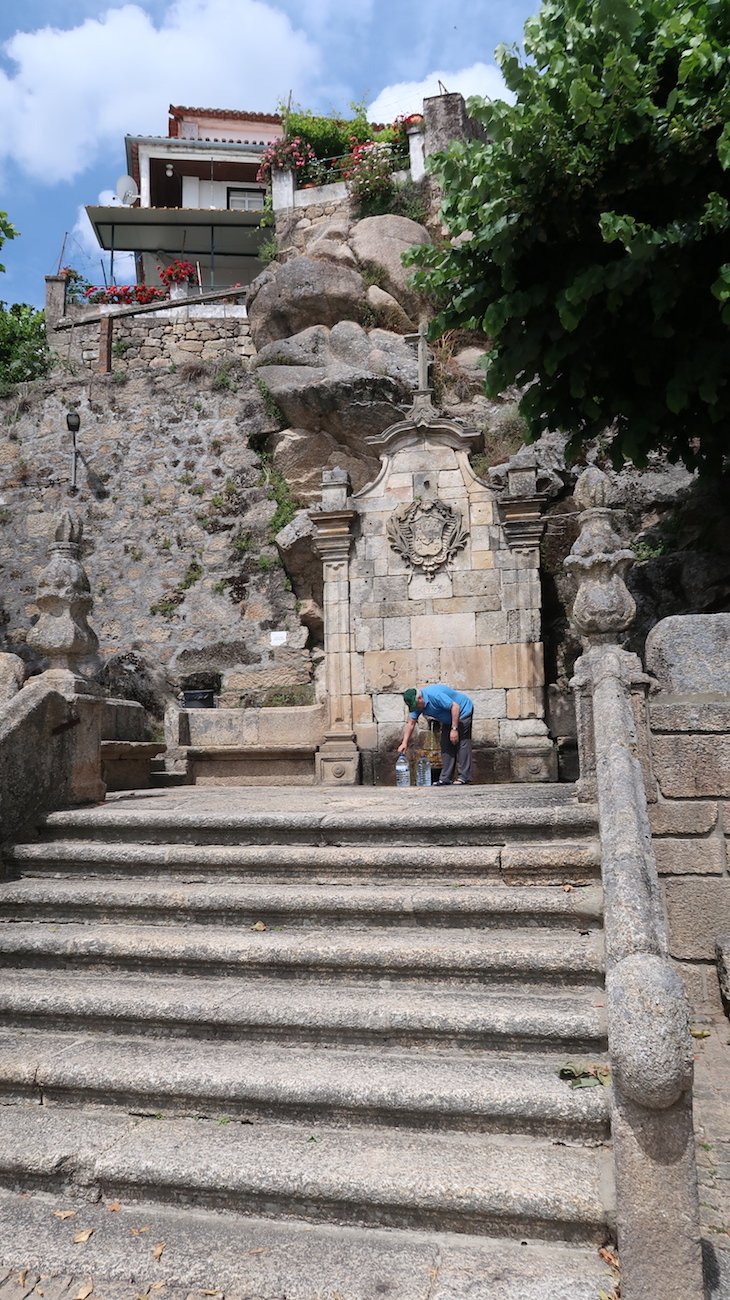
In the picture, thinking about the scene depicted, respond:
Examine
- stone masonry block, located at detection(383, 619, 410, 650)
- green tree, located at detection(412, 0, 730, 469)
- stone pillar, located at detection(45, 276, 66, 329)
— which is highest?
stone pillar, located at detection(45, 276, 66, 329)

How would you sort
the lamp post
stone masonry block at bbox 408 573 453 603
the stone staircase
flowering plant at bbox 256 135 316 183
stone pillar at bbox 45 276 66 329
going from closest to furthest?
the stone staircase
stone masonry block at bbox 408 573 453 603
the lamp post
flowering plant at bbox 256 135 316 183
stone pillar at bbox 45 276 66 329

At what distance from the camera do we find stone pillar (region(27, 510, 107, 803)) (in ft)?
20.4

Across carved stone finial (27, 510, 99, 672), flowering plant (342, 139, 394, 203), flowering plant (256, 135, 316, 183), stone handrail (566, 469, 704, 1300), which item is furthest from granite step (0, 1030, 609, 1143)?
flowering plant (256, 135, 316, 183)

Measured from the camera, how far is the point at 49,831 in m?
5.62

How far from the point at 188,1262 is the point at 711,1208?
176 centimetres

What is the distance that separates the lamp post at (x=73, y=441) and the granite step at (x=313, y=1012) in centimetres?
1400

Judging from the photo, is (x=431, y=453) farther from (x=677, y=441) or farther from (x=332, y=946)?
(x=332, y=946)

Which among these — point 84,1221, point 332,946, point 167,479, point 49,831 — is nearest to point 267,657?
point 167,479

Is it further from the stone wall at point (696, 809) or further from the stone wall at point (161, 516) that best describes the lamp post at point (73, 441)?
the stone wall at point (696, 809)

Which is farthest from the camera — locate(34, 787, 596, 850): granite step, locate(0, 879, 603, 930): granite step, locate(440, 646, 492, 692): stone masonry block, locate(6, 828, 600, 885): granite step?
locate(440, 646, 492, 692): stone masonry block

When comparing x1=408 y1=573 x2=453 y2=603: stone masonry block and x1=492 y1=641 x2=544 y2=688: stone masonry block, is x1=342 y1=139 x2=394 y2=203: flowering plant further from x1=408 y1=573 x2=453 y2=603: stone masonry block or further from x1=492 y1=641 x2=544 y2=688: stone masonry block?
x1=492 y1=641 x2=544 y2=688: stone masonry block

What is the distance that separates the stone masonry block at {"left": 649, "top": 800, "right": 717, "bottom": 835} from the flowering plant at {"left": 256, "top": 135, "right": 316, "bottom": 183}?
20.3 metres

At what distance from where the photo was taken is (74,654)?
252 inches

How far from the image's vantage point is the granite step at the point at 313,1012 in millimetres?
3502
